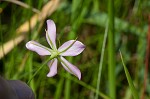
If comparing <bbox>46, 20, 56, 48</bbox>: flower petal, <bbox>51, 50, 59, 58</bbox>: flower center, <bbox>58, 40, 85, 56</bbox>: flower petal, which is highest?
<bbox>46, 20, 56, 48</bbox>: flower petal

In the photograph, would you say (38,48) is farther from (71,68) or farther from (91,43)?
(91,43)

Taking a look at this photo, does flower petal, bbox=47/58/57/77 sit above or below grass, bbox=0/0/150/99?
above

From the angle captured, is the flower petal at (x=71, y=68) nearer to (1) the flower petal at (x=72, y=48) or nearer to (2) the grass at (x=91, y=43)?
(1) the flower petal at (x=72, y=48)

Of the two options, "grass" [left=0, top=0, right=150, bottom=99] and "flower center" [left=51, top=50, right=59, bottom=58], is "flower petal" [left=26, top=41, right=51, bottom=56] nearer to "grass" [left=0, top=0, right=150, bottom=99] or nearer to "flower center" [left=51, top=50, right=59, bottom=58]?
"flower center" [left=51, top=50, right=59, bottom=58]

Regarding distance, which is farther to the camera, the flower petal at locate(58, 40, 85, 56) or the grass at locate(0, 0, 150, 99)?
the grass at locate(0, 0, 150, 99)

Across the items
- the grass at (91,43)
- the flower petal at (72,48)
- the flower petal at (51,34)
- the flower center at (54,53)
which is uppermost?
the flower petal at (51,34)

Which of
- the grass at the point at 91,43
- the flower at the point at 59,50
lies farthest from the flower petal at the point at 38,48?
the grass at the point at 91,43

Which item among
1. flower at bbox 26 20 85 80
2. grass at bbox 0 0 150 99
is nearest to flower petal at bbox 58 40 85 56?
flower at bbox 26 20 85 80

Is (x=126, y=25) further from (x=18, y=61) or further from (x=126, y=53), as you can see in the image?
(x=18, y=61)

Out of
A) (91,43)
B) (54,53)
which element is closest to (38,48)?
(54,53)

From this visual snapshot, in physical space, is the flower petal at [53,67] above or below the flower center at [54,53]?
below

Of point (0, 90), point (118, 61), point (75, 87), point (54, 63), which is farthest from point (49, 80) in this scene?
point (0, 90)
